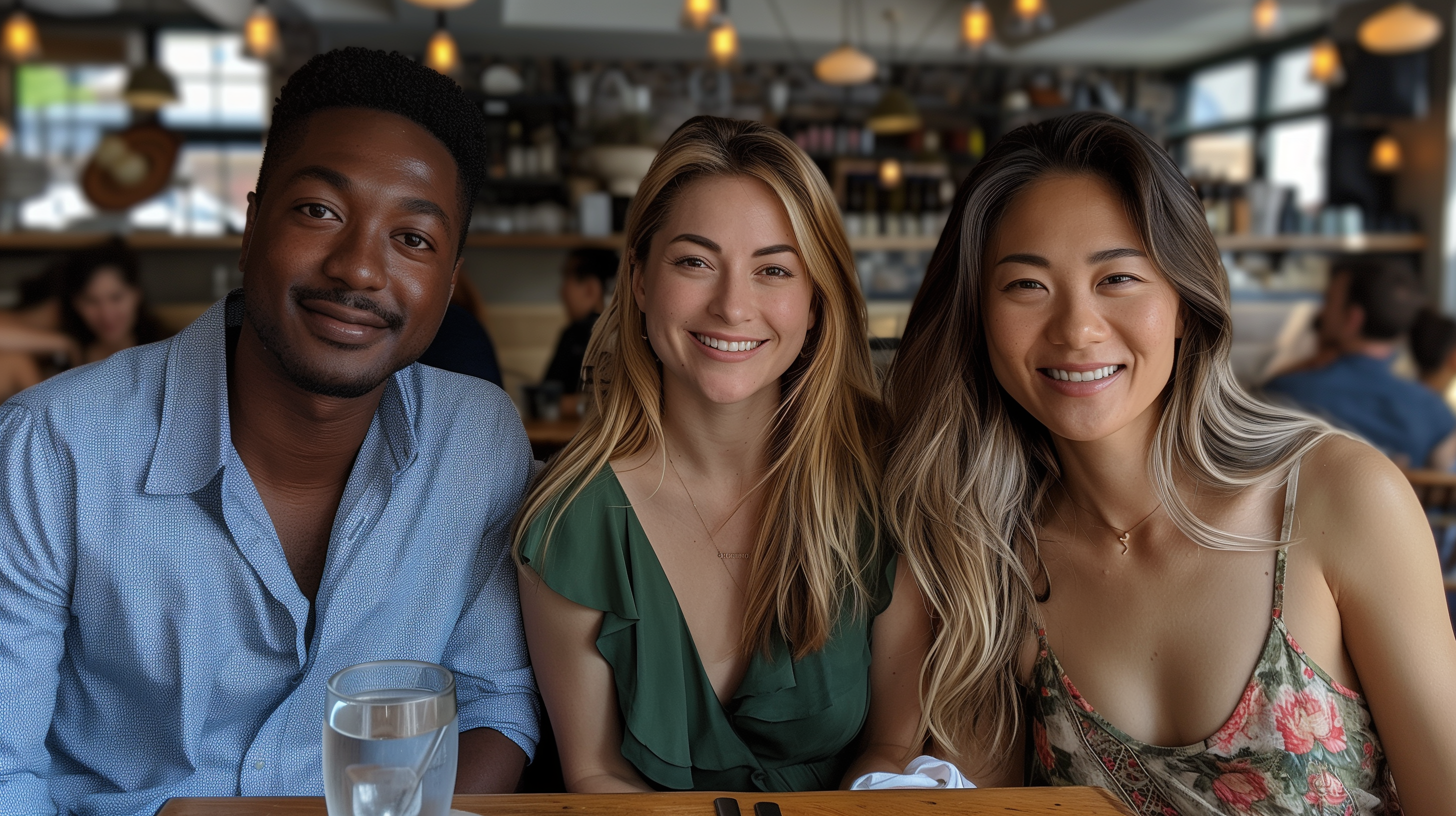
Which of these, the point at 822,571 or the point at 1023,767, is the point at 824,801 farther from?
the point at 1023,767

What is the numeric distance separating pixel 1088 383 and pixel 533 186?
23.3ft

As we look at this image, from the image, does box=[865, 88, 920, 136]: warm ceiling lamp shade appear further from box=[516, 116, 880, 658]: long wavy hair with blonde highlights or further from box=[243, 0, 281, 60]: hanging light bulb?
box=[516, 116, 880, 658]: long wavy hair with blonde highlights

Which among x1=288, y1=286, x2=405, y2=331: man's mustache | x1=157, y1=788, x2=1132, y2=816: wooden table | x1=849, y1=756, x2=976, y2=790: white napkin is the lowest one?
x1=849, y1=756, x2=976, y2=790: white napkin

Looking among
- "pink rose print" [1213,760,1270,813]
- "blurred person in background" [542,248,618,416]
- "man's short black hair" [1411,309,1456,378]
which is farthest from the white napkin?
"man's short black hair" [1411,309,1456,378]

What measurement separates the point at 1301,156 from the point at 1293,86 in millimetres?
512

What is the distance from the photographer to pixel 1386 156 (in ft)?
22.9

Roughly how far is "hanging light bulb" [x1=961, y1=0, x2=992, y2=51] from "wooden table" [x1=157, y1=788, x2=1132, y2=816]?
504cm

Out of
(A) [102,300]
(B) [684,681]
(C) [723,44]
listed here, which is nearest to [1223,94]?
(C) [723,44]

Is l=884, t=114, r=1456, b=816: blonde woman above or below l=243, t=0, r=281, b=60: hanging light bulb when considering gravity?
below

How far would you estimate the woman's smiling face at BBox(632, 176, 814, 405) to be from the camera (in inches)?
60.2

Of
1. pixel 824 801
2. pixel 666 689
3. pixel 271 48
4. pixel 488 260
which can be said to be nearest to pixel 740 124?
pixel 666 689

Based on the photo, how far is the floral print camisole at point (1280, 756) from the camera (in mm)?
1304

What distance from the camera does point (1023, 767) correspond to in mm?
1559

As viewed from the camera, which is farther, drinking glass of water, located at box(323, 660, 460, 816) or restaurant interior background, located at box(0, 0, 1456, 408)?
restaurant interior background, located at box(0, 0, 1456, 408)
